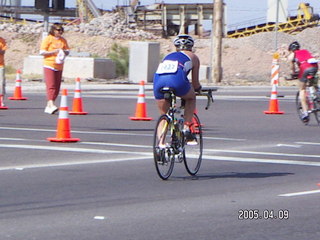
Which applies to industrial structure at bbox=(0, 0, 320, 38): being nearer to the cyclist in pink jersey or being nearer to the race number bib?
the cyclist in pink jersey

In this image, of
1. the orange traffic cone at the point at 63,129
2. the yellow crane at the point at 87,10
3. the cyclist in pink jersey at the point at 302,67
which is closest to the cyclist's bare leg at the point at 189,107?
the orange traffic cone at the point at 63,129

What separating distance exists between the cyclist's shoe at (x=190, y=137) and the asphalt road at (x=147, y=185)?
0.46 m

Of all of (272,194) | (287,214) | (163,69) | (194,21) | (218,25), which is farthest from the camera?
(194,21)

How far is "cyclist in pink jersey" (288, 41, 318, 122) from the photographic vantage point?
63.3 ft

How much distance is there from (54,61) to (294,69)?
5321 millimetres

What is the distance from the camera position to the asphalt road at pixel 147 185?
8.16 m

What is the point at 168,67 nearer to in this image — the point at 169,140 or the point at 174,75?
the point at 174,75

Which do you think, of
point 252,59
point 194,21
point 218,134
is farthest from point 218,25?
point 194,21

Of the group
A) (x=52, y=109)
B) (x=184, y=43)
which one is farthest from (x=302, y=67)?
(x=184, y=43)

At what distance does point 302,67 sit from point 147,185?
9.47 m

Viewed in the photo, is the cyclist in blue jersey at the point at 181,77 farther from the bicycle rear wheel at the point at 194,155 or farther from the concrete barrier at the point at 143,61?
the concrete barrier at the point at 143,61

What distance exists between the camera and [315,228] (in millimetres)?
8289

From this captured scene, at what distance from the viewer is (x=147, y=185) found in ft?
35.3

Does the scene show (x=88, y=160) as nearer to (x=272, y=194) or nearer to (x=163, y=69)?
(x=163, y=69)
